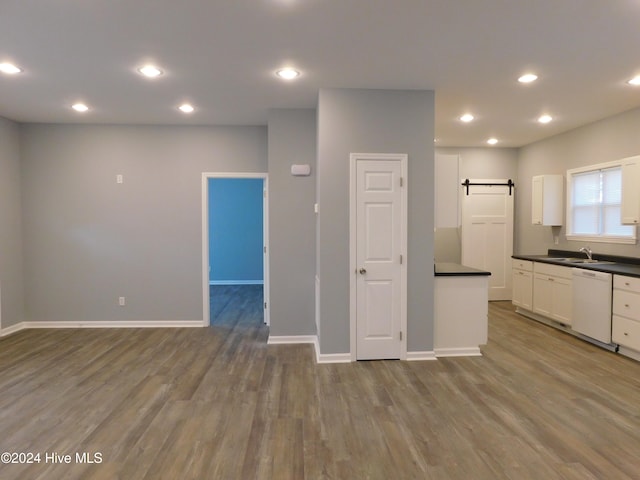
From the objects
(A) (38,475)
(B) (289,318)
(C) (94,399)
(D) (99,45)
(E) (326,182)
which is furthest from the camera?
(B) (289,318)

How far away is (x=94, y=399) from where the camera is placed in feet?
9.63

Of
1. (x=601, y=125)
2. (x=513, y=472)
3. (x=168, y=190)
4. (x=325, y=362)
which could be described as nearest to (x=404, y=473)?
(x=513, y=472)

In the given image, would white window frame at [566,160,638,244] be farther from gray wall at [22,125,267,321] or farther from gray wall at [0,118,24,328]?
gray wall at [0,118,24,328]

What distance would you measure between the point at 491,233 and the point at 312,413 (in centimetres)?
513

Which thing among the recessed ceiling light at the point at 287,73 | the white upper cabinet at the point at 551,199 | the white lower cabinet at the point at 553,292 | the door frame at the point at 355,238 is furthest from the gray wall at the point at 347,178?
the white upper cabinet at the point at 551,199

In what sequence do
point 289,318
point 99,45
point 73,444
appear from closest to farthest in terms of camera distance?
point 73,444 < point 99,45 < point 289,318

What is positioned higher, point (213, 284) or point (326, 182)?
point (326, 182)

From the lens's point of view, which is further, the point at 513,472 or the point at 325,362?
the point at 325,362

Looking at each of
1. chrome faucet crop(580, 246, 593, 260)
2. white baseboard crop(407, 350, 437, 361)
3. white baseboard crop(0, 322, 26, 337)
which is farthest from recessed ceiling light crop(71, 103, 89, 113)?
chrome faucet crop(580, 246, 593, 260)

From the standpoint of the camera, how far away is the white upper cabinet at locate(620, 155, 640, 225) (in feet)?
13.6

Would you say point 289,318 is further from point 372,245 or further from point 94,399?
point 94,399

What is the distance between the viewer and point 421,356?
148 inches

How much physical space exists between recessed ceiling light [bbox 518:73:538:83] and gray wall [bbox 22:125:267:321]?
311cm

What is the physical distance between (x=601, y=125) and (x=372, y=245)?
3725 millimetres
